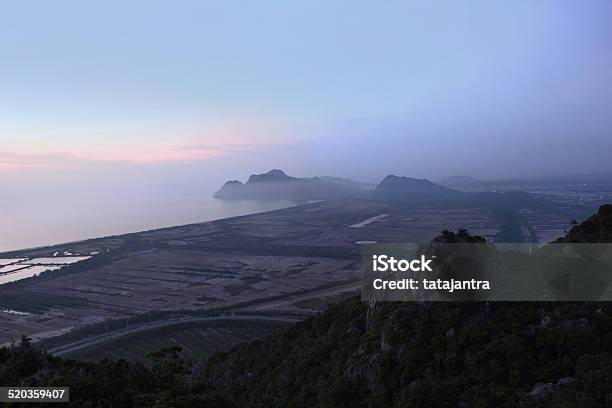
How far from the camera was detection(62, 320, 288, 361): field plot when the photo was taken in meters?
34.6

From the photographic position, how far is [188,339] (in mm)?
37500

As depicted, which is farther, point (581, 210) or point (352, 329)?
point (581, 210)

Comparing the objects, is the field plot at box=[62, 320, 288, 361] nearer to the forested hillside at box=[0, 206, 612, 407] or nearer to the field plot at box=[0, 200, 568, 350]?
the field plot at box=[0, 200, 568, 350]

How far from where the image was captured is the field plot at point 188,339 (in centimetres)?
3456

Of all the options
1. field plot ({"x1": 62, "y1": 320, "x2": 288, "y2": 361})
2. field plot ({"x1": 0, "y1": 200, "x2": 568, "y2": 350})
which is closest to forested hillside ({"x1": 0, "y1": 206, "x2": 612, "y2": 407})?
field plot ({"x1": 62, "y1": 320, "x2": 288, "y2": 361})

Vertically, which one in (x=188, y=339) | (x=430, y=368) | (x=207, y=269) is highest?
(x=430, y=368)

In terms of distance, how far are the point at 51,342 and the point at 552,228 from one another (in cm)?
8485

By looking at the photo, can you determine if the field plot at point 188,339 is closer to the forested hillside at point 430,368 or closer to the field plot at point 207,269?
the field plot at point 207,269

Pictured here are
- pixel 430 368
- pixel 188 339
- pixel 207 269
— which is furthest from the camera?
pixel 207 269

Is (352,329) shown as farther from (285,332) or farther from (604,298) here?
(604,298)

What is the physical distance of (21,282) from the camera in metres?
59.0

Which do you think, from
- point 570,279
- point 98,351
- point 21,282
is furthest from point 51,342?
point 570,279

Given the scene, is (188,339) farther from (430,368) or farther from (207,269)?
(430,368)

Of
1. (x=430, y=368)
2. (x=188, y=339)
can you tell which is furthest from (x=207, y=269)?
(x=430, y=368)
